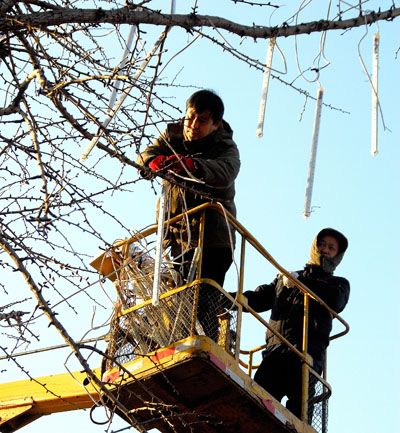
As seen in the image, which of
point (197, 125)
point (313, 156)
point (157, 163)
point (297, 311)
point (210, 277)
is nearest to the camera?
point (313, 156)

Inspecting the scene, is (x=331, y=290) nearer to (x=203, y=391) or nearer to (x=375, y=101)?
(x=203, y=391)

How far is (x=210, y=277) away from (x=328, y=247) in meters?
1.82

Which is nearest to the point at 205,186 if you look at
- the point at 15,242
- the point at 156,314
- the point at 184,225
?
the point at 184,225

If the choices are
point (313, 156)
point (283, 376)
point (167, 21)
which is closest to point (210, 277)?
point (283, 376)

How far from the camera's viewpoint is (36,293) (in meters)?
6.20

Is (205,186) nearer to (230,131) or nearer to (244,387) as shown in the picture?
(230,131)

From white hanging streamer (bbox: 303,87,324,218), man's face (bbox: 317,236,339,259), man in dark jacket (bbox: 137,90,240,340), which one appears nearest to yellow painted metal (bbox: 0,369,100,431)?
man in dark jacket (bbox: 137,90,240,340)

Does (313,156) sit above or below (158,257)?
above

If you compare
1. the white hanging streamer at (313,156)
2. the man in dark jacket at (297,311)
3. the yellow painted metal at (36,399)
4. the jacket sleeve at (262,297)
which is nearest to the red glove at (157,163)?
the white hanging streamer at (313,156)

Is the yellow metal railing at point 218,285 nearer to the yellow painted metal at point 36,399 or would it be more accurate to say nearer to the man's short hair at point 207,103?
the man's short hair at point 207,103

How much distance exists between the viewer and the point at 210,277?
27.5ft

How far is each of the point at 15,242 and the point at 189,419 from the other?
2.84 metres

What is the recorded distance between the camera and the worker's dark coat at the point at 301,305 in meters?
9.02

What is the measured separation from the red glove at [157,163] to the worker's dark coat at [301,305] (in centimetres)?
209
